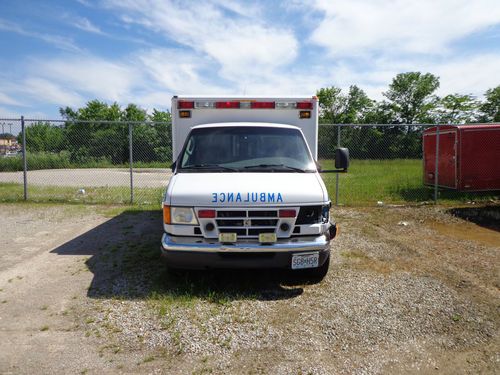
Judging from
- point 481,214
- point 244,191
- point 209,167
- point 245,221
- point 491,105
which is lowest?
point 481,214

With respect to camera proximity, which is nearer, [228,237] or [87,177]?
[228,237]

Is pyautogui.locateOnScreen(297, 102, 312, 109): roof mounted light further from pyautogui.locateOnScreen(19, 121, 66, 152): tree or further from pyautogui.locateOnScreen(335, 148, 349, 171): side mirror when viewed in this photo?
pyautogui.locateOnScreen(19, 121, 66, 152): tree

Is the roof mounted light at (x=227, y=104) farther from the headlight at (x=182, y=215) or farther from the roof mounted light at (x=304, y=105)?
the headlight at (x=182, y=215)

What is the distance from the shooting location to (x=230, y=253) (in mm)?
4145

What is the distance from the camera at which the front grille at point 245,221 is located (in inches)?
163

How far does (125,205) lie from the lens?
34.1ft

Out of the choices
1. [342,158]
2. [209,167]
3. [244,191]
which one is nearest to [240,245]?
[244,191]

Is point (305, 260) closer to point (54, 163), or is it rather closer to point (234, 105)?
point (234, 105)

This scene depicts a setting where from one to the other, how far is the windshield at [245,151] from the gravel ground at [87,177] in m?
9.22

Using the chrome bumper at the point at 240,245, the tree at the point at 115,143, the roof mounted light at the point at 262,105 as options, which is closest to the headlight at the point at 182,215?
the chrome bumper at the point at 240,245

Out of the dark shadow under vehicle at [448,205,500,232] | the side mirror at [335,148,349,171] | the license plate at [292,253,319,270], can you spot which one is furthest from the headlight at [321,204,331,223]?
the dark shadow under vehicle at [448,205,500,232]

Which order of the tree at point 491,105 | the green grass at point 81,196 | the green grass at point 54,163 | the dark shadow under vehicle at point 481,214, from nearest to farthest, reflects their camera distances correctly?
the dark shadow under vehicle at point 481,214 → the green grass at point 81,196 → the green grass at point 54,163 → the tree at point 491,105

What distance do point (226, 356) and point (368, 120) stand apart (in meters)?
56.5

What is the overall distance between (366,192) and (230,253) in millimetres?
8779
